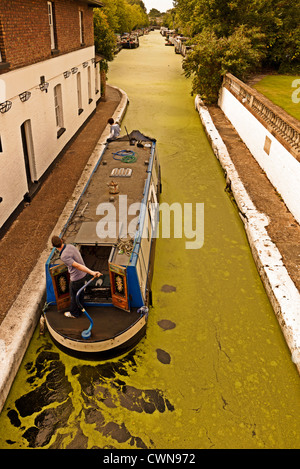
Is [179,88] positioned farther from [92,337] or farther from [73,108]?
[92,337]

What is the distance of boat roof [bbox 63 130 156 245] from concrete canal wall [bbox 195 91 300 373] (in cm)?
329

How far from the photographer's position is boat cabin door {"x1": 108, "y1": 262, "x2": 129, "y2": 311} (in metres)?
5.92

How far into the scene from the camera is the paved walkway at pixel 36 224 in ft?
24.6

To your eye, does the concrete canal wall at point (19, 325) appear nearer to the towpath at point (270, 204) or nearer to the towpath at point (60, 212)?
the towpath at point (60, 212)

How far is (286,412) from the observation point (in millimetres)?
5484

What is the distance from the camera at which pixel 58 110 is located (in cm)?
1421

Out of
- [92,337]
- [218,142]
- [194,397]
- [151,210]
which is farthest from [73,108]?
[194,397]

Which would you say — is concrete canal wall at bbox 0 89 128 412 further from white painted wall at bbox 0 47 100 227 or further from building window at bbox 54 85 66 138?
building window at bbox 54 85 66 138

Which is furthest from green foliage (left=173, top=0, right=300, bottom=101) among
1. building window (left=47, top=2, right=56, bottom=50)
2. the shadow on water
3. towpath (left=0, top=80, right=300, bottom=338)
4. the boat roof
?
the shadow on water

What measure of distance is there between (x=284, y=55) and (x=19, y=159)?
965 inches

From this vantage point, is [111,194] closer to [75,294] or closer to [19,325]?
[75,294]

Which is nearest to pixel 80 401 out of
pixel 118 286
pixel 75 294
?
pixel 75 294

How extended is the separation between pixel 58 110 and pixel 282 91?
13719 mm

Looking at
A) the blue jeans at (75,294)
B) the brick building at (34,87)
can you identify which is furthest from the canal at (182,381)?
the brick building at (34,87)
